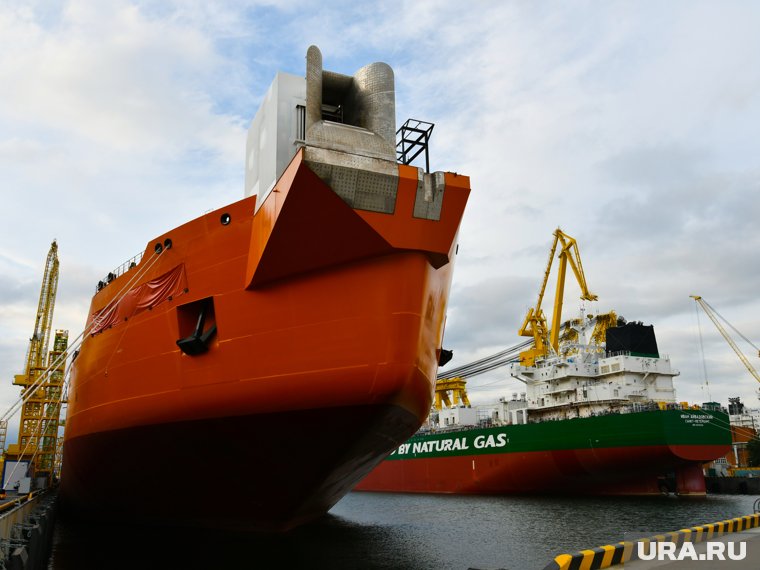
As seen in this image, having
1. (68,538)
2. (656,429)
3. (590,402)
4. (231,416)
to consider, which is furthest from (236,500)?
(590,402)

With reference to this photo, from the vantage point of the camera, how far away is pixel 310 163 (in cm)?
866

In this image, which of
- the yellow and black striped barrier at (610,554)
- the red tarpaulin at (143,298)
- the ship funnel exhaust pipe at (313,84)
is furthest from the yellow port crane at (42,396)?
the yellow and black striped barrier at (610,554)

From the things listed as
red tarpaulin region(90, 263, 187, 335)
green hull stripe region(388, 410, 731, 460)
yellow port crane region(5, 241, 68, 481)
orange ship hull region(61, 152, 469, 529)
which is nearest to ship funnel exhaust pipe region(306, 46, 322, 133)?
orange ship hull region(61, 152, 469, 529)

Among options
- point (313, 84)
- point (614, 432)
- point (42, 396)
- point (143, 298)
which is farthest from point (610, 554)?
point (42, 396)

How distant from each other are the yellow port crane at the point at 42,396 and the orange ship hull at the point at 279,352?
13124 millimetres

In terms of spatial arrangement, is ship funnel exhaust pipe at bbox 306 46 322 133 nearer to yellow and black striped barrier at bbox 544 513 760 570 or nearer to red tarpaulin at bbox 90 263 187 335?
red tarpaulin at bbox 90 263 187 335

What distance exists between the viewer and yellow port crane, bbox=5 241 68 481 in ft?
74.7

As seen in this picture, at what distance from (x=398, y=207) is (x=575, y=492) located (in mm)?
23431

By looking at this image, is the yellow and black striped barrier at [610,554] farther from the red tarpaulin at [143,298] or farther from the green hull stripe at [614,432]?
the green hull stripe at [614,432]

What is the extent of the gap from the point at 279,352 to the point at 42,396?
19.9 m

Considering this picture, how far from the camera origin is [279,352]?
31.7 feet

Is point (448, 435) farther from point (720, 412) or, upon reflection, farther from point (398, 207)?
point (398, 207)

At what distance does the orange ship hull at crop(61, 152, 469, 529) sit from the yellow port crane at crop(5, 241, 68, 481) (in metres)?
13.1

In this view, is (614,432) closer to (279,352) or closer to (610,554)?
(279,352)
